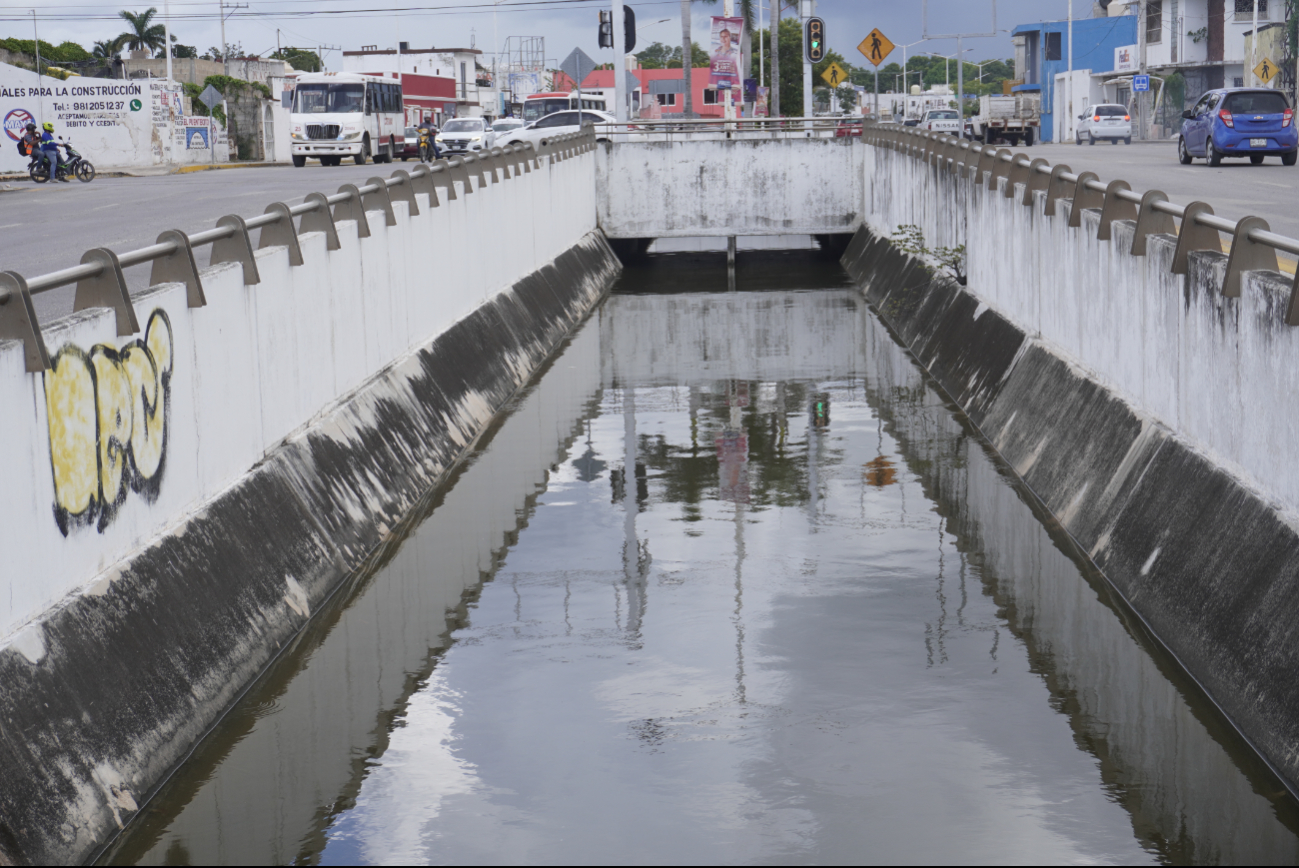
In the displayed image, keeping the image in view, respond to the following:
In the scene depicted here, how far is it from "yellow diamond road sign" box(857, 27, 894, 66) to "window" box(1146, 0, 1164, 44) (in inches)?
1603

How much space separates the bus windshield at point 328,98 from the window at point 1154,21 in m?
39.6

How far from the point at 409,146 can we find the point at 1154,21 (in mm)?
36927

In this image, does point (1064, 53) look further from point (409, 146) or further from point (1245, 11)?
point (409, 146)

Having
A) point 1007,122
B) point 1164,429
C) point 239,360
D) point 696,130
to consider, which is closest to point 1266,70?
point 1007,122

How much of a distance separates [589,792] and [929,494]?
239 inches

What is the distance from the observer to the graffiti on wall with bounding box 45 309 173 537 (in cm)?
625

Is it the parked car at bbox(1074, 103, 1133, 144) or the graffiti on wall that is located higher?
the parked car at bbox(1074, 103, 1133, 144)

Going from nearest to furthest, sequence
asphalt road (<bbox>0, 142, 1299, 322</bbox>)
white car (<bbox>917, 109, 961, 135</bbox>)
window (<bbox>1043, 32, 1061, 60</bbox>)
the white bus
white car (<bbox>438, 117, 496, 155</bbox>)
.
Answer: asphalt road (<bbox>0, 142, 1299, 322</bbox>) → the white bus → white car (<bbox>438, 117, 496, 155</bbox>) → white car (<bbox>917, 109, 961, 135</bbox>) → window (<bbox>1043, 32, 1061, 60</bbox>)

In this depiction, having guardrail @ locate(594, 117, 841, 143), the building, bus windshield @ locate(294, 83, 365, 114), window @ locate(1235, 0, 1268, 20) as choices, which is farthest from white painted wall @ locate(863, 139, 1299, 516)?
the building

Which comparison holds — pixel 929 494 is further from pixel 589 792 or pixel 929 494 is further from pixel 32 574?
pixel 32 574

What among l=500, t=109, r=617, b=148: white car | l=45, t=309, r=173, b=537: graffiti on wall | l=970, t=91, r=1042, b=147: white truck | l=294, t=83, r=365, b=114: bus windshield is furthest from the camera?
l=970, t=91, r=1042, b=147: white truck

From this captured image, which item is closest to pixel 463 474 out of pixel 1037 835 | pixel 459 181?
pixel 459 181

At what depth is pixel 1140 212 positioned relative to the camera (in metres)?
9.80

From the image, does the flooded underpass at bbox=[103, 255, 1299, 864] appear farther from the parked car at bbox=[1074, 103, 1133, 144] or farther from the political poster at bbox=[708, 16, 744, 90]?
the parked car at bbox=[1074, 103, 1133, 144]
